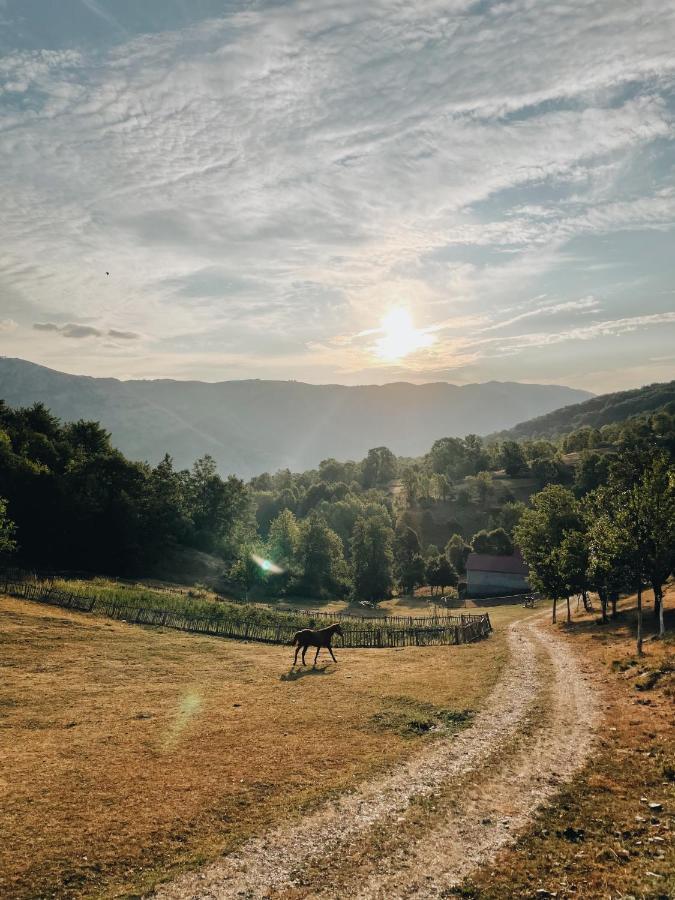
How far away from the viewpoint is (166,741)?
2044cm

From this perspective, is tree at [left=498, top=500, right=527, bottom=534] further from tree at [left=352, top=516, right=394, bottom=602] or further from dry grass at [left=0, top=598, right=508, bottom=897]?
dry grass at [left=0, top=598, right=508, bottom=897]

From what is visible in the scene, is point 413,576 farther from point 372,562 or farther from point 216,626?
point 216,626

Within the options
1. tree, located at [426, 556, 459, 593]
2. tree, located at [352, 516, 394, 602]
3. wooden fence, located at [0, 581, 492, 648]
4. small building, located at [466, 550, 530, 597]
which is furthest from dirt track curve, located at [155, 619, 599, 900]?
small building, located at [466, 550, 530, 597]

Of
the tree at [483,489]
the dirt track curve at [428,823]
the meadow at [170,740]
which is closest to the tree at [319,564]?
the meadow at [170,740]

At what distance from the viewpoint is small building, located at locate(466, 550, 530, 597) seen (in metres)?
110

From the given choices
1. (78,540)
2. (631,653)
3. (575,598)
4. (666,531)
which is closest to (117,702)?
(631,653)

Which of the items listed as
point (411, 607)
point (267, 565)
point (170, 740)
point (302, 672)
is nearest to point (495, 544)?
point (411, 607)

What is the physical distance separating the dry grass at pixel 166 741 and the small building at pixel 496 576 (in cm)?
7855

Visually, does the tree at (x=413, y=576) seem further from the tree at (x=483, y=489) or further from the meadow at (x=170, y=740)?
the meadow at (x=170, y=740)

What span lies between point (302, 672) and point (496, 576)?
90.0m

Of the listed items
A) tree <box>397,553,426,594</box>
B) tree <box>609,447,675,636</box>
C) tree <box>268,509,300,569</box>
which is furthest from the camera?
tree <box>397,553,426,594</box>

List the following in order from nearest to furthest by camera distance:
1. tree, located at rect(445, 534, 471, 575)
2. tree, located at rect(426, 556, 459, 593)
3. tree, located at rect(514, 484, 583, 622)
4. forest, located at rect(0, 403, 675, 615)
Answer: forest, located at rect(0, 403, 675, 615), tree, located at rect(514, 484, 583, 622), tree, located at rect(426, 556, 459, 593), tree, located at rect(445, 534, 471, 575)

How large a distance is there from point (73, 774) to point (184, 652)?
66.3ft

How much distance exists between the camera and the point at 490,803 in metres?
15.7
